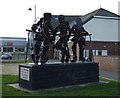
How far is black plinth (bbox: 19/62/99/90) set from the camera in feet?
41.9

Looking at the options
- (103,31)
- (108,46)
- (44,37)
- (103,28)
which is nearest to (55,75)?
(44,37)

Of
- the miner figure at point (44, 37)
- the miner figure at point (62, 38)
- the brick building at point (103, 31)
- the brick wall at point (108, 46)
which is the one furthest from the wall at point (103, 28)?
the miner figure at point (44, 37)

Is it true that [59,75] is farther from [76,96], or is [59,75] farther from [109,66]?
[109,66]

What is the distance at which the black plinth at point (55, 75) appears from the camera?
503 inches

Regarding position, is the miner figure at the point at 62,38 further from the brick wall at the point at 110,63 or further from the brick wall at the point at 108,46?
the brick wall at the point at 108,46

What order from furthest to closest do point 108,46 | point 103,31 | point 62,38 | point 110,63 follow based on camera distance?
point 103,31 < point 108,46 < point 110,63 < point 62,38

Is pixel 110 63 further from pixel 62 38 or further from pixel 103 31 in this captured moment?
pixel 103 31

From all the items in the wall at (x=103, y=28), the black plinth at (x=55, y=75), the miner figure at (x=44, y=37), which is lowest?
the black plinth at (x=55, y=75)

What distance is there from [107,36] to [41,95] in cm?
3468

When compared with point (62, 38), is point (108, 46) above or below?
above

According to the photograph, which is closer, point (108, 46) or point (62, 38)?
point (62, 38)

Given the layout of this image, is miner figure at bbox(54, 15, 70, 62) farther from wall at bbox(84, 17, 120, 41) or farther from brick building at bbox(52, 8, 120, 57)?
wall at bbox(84, 17, 120, 41)

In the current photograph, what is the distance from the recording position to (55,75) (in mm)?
13359

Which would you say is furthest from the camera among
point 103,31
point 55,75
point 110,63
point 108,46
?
point 103,31
